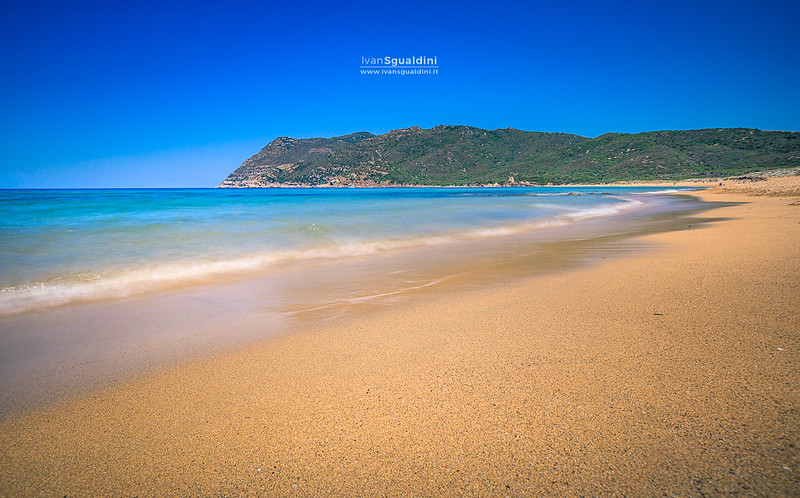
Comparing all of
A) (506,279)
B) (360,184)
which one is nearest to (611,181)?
(360,184)

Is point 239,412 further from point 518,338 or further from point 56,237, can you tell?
point 56,237

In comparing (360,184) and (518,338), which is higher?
(360,184)

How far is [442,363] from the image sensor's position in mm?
2584

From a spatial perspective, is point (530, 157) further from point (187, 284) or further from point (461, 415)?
point (461, 415)

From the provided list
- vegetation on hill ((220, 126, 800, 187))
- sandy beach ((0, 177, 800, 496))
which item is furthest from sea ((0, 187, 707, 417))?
vegetation on hill ((220, 126, 800, 187))

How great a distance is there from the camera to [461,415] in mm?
1964

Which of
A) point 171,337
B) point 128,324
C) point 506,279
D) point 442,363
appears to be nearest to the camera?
point 442,363

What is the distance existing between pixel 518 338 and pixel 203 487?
2287mm

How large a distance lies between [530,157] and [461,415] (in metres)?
122

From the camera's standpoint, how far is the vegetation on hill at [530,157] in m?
82.8

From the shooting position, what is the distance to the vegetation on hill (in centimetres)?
8281

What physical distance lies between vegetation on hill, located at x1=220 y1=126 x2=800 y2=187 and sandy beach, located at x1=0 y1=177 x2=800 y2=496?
92.4 metres

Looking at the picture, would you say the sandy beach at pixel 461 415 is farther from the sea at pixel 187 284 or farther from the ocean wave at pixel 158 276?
the ocean wave at pixel 158 276

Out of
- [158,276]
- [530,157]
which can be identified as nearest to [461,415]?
[158,276]
